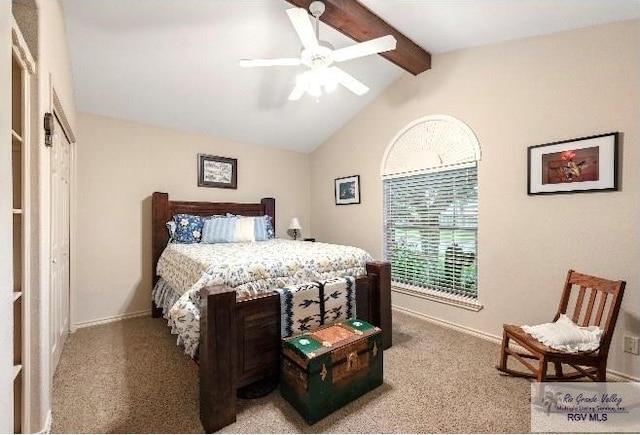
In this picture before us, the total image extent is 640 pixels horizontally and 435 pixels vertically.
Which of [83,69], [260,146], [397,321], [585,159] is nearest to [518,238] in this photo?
[585,159]

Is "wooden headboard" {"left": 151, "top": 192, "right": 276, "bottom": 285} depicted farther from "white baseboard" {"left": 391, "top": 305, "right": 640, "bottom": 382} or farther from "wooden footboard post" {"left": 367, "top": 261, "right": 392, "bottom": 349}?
"white baseboard" {"left": 391, "top": 305, "right": 640, "bottom": 382}

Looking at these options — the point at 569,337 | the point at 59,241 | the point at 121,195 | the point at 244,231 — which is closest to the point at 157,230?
the point at 121,195

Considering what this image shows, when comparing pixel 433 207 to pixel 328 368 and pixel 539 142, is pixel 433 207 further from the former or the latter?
pixel 328 368

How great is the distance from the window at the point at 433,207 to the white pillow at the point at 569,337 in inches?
35.2

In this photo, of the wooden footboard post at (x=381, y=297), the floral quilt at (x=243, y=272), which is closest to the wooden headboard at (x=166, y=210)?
the floral quilt at (x=243, y=272)

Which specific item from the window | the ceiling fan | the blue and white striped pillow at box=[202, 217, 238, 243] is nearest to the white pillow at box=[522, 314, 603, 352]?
the window

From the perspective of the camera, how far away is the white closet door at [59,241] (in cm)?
A: 187

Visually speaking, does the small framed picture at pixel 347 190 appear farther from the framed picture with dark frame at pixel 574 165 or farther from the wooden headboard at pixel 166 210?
the framed picture with dark frame at pixel 574 165

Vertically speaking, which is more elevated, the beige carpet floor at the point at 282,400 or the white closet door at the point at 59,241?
the white closet door at the point at 59,241

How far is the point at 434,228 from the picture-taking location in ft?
9.98

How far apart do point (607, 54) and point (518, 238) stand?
1420 millimetres

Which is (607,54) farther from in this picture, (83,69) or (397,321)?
(83,69)

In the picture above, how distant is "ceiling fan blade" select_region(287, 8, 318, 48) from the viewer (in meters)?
1.61

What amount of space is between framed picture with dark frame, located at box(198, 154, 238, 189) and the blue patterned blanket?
2.30m
